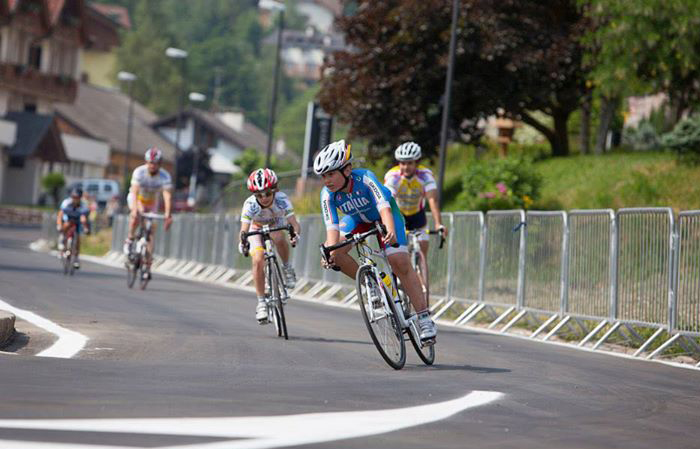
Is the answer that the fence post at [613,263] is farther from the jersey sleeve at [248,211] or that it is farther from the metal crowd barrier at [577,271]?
the jersey sleeve at [248,211]

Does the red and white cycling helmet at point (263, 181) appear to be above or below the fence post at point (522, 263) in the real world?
above

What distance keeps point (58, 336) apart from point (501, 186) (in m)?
19.2

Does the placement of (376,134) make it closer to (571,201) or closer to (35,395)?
(571,201)

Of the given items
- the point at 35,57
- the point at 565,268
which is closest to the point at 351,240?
the point at 565,268

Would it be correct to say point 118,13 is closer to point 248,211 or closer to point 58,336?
point 248,211

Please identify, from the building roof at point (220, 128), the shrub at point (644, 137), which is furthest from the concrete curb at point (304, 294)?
the building roof at point (220, 128)

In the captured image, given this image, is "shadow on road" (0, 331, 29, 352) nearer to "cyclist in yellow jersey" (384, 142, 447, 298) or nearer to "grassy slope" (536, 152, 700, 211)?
"cyclist in yellow jersey" (384, 142, 447, 298)

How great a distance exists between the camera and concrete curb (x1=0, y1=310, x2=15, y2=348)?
39.6 feet

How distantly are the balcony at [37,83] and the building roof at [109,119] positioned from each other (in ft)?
28.5

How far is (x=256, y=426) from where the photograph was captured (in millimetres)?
7047

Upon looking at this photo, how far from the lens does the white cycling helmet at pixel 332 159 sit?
37.0 feet

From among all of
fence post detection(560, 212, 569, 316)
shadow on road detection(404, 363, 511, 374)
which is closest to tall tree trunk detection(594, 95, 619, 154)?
fence post detection(560, 212, 569, 316)

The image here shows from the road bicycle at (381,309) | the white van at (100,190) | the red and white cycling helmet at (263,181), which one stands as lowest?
the road bicycle at (381,309)

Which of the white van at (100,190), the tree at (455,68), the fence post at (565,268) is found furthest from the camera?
the white van at (100,190)
